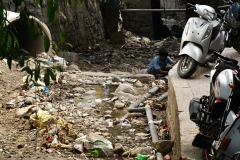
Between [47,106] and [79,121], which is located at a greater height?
[47,106]

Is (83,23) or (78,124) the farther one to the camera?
(83,23)

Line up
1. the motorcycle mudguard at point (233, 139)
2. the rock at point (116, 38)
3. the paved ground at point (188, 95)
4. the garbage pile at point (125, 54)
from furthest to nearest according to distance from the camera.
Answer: the rock at point (116, 38) → the garbage pile at point (125, 54) → the paved ground at point (188, 95) → the motorcycle mudguard at point (233, 139)

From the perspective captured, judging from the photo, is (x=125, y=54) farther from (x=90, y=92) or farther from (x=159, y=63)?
(x=90, y=92)

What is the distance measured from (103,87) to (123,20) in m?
9.71

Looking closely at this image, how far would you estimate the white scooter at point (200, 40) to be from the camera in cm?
687

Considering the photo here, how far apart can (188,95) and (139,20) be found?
12455 millimetres

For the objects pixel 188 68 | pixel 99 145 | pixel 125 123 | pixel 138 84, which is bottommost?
pixel 138 84

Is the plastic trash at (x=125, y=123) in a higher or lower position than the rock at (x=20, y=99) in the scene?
lower

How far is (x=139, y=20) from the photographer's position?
713 inches

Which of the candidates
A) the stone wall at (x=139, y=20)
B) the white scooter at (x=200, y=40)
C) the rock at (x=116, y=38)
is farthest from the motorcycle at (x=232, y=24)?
the stone wall at (x=139, y=20)

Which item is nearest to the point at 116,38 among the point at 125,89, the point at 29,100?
the point at 125,89

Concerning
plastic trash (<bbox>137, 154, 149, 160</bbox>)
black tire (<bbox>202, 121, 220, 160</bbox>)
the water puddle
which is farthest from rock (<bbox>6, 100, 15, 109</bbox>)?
black tire (<bbox>202, 121, 220, 160</bbox>)

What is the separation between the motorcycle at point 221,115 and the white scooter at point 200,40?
2.34 meters

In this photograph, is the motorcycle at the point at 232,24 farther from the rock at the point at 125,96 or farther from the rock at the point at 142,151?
the rock at the point at 142,151
